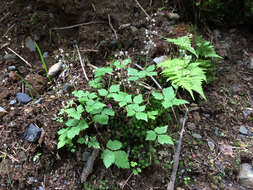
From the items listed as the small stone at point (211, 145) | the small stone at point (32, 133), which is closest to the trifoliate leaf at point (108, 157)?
the small stone at point (32, 133)

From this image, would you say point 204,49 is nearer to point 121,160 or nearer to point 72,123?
point 121,160

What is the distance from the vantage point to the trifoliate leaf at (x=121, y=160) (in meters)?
2.04

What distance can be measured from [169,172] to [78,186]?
1.03 m

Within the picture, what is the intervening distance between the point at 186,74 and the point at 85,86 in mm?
1369

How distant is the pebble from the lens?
2803 mm

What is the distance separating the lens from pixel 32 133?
8.03 feet

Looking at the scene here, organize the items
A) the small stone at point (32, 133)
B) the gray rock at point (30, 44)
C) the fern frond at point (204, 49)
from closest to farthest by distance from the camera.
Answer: the small stone at point (32, 133) → the fern frond at point (204, 49) → the gray rock at point (30, 44)

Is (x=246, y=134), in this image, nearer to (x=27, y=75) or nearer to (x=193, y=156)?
(x=193, y=156)

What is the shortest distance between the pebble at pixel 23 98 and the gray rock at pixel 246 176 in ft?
9.23

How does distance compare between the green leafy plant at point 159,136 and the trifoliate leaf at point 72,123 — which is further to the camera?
the trifoliate leaf at point 72,123

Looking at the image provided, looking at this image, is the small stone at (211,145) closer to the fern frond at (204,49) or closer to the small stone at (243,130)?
the small stone at (243,130)

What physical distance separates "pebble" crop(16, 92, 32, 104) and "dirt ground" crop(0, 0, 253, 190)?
0.21 ft

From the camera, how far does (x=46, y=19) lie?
3.37 m

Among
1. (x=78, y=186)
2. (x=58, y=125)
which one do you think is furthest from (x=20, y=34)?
(x=78, y=186)
